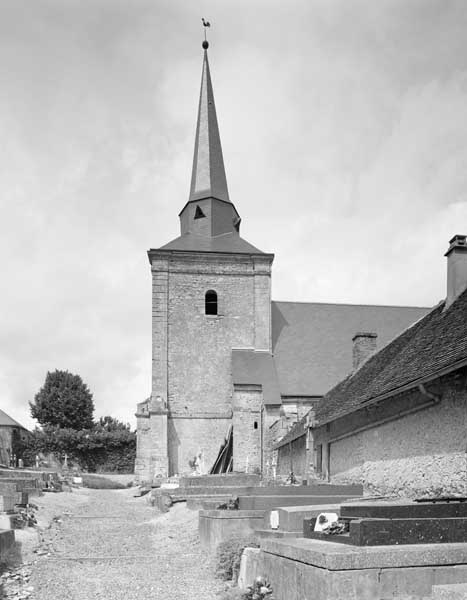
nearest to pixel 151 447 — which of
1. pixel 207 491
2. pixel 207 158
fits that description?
pixel 207 491

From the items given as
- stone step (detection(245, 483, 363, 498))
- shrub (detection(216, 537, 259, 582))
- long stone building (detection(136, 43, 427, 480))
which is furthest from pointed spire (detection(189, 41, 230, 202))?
shrub (detection(216, 537, 259, 582))

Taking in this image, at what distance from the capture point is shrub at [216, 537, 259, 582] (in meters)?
8.05

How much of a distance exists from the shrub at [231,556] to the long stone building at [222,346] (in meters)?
21.4

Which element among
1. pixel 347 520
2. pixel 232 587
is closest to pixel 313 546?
pixel 347 520

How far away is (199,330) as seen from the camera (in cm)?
3300

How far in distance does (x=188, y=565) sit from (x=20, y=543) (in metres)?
2.68

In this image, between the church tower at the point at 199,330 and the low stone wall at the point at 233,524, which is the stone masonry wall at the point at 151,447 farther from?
the low stone wall at the point at 233,524

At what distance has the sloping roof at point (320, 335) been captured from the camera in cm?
3177

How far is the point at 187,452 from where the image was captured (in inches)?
1248

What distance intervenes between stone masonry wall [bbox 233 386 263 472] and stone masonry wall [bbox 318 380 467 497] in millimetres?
14441

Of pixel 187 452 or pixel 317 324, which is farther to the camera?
pixel 317 324

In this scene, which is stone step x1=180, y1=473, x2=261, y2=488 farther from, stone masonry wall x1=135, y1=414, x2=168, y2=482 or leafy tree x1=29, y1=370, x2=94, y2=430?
leafy tree x1=29, y1=370, x2=94, y2=430

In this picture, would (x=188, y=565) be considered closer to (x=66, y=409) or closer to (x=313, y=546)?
(x=313, y=546)

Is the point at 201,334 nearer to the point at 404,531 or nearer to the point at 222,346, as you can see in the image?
the point at 222,346
